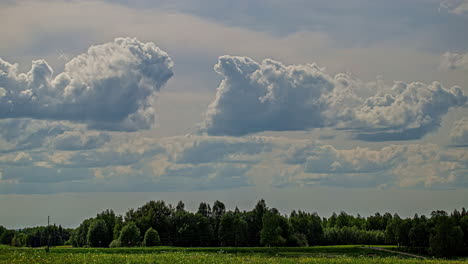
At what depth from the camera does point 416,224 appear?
14350 centimetres

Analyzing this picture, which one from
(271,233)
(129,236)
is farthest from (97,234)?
(271,233)

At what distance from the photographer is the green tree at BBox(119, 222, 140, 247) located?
127188 mm

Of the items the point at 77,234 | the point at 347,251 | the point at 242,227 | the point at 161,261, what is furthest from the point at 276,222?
the point at 161,261

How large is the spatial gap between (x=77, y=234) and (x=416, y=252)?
97175mm

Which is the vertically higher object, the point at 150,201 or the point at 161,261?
the point at 150,201

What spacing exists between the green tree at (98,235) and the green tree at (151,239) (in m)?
13.2

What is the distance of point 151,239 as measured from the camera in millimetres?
128875

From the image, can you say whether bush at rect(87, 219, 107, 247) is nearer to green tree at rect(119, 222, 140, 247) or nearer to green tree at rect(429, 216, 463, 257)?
green tree at rect(119, 222, 140, 247)

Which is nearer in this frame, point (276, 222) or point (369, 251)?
point (369, 251)

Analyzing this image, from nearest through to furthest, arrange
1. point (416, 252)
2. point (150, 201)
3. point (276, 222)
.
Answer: point (416, 252), point (276, 222), point (150, 201)

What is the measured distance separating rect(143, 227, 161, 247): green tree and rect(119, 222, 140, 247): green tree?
242cm

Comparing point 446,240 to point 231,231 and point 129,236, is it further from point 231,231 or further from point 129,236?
point 129,236

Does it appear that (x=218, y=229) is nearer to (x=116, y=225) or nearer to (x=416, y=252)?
(x=116, y=225)

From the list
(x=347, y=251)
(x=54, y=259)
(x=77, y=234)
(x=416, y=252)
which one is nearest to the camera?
(x=54, y=259)
